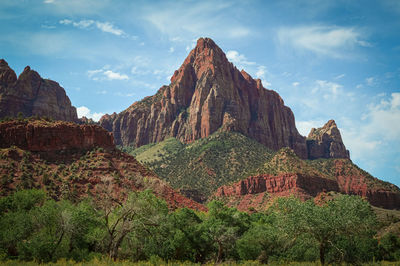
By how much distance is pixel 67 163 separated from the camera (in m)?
70.8

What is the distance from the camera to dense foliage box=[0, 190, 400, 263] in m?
30.0

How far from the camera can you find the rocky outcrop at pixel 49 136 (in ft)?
233

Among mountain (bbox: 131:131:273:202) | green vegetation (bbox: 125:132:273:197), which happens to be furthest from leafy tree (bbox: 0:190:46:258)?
green vegetation (bbox: 125:132:273:197)

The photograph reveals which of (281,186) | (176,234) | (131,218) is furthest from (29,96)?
(131,218)

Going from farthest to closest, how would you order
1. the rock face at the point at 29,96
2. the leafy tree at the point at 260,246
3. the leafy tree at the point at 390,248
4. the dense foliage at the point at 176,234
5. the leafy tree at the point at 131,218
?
the rock face at the point at 29,96, the leafy tree at the point at 390,248, the leafy tree at the point at 260,246, the leafy tree at the point at 131,218, the dense foliage at the point at 176,234

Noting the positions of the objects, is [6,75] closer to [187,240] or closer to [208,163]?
[208,163]

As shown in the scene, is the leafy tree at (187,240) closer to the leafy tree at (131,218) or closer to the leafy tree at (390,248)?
the leafy tree at (131,218)

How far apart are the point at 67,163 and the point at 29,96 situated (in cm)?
10316

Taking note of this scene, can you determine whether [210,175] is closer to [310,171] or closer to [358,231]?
[310,171]

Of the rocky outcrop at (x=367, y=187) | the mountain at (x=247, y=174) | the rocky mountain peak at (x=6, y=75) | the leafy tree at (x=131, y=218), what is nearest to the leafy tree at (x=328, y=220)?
the leafy tree at (x=131, y=218)

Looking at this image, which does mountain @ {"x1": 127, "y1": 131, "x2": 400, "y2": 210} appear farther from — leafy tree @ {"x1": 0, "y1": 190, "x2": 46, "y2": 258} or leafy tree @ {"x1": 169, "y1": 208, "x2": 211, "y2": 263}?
leafy tree @ {"x1": 0, "y1": 190, "x2": 46, "y2": 258}

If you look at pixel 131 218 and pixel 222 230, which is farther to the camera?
pixel 222 230

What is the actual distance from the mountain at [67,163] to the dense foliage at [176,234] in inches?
620

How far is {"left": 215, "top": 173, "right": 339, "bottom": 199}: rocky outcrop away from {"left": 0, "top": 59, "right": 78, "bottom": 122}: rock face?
314 feet
